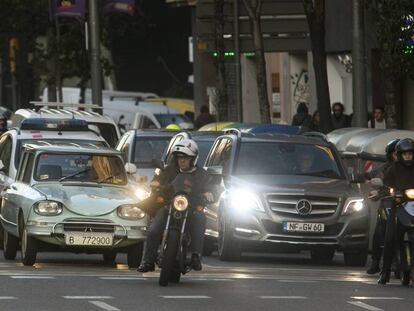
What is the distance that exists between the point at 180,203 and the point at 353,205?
475cm

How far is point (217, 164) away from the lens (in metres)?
23.6

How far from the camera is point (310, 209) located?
21.5m

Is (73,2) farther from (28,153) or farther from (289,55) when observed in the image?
(28,153)

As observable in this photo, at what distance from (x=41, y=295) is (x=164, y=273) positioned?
1.68m

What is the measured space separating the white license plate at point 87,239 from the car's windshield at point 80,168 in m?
1.35

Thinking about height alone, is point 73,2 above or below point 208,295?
above

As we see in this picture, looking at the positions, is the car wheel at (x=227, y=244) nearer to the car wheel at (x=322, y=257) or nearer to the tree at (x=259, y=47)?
the car wheel at (x=322, y=257)

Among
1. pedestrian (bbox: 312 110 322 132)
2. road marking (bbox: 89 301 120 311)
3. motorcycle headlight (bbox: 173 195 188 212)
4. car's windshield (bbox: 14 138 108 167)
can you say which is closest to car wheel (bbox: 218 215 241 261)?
car's windshield (bbox: 14 138 108 167)

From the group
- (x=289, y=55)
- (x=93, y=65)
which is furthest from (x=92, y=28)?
(x=289, y=55)

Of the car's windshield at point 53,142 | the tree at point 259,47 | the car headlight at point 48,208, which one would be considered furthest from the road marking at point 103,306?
the tree at point 259,47

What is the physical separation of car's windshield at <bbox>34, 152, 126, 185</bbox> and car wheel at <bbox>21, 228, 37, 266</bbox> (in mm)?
1138

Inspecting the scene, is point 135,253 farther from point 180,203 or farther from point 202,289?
point 202,289

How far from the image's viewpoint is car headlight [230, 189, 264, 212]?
70.9 ft

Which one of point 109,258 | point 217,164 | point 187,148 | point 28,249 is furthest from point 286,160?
point 187,148
